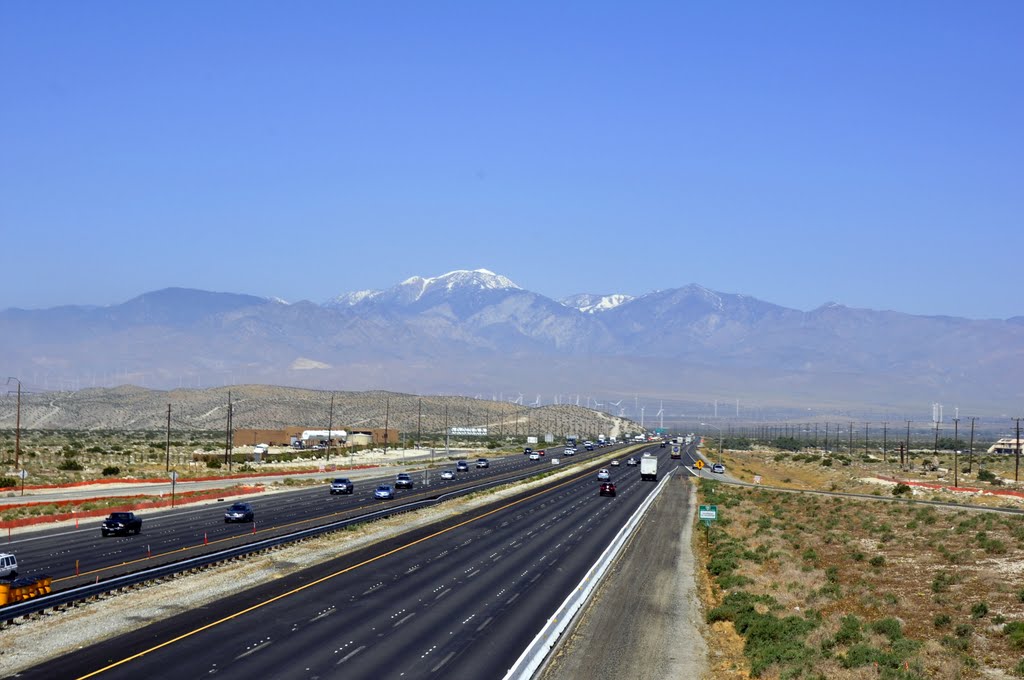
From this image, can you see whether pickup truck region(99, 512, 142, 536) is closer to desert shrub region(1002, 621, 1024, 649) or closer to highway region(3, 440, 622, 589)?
highway region(3, 440, 622, 589)

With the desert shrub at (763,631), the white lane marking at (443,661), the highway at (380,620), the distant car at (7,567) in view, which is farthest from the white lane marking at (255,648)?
the distant car at (7,567)

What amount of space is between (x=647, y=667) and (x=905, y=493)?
72.2 metres

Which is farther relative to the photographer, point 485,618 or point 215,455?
point 215,455

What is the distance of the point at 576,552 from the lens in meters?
54.0

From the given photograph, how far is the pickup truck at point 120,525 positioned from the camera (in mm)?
58156

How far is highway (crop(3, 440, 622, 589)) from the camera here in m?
45.2

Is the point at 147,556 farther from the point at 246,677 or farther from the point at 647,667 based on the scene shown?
the point at 647,667

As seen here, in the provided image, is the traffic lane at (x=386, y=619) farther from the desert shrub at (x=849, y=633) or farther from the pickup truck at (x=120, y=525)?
the pickup truck at (x=120, y=525)

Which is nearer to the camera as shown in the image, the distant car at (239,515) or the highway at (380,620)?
the highway at (380,620)

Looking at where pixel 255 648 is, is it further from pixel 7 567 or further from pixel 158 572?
pixel 7 567

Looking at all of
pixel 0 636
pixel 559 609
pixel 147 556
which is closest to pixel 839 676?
pixel 559 609

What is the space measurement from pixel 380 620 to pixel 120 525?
28154 millimetres

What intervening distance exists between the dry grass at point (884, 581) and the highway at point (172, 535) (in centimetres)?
2318

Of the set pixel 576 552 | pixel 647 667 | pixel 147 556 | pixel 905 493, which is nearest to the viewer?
pixel 647 667
